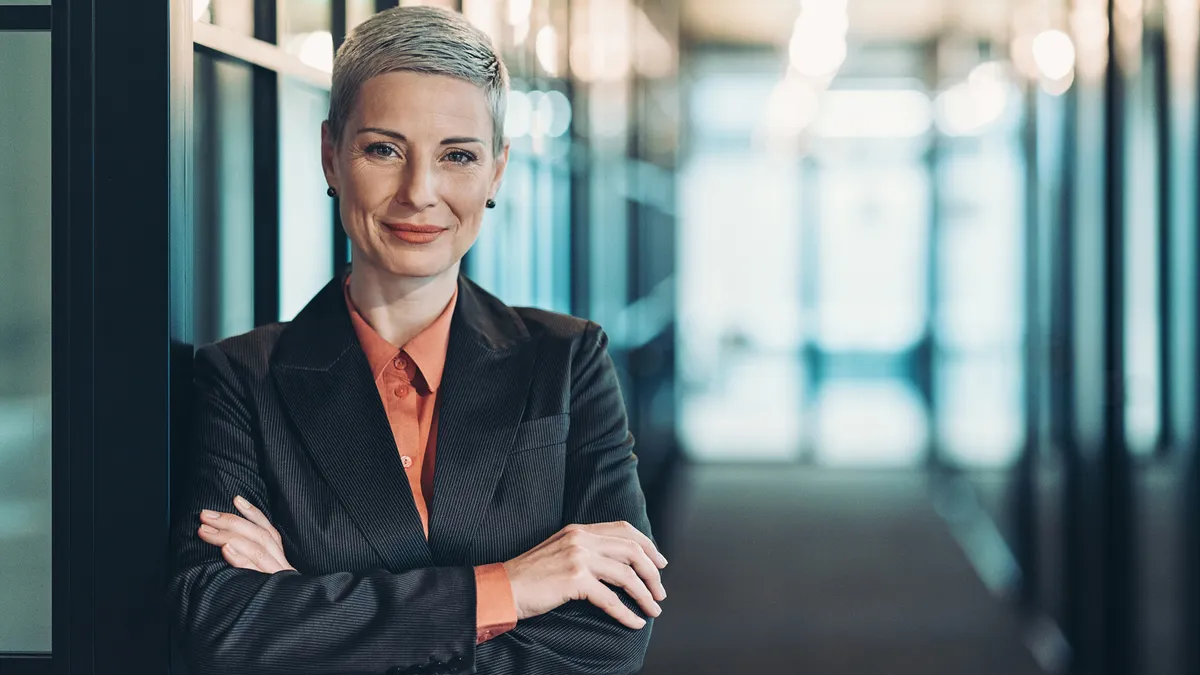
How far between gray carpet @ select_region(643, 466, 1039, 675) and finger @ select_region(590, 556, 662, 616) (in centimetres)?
302

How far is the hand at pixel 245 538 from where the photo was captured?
5.65 feet

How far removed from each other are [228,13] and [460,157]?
75 centimetres

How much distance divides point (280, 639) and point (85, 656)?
47 cm

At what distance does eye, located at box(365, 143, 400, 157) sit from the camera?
1770 millimetres

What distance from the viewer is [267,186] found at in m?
2.56

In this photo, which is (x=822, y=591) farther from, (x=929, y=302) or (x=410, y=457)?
(x=929, y=302)

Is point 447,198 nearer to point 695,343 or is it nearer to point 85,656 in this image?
point 85,656

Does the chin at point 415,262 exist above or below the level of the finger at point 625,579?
above

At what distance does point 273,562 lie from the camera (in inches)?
69.2

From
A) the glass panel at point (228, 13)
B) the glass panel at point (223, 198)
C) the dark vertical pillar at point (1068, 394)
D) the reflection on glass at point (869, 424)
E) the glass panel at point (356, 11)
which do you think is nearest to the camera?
the glass panel at point (228, 13)

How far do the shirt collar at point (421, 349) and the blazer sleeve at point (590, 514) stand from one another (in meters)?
0.21

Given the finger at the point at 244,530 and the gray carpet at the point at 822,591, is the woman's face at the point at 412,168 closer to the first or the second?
the finger at the point at 244,530

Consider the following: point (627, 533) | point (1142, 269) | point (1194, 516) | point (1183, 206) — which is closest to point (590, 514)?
point (627, 533)

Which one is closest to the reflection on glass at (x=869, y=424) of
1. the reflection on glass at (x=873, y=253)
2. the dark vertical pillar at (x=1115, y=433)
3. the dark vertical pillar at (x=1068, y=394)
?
the reflection on glass at (x=873, y=253)
